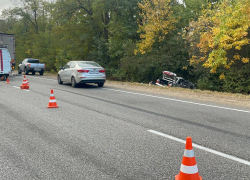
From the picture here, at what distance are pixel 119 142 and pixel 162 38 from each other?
21.0m

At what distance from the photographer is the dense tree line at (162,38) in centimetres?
1761

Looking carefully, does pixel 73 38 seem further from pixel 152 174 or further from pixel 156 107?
pixel 152 174

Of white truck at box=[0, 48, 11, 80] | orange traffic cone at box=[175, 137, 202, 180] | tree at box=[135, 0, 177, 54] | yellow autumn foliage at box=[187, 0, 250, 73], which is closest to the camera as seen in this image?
orange traffic cone at box=[175, 137, 202, 180]

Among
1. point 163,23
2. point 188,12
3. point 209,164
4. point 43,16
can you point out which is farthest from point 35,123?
point 43,16

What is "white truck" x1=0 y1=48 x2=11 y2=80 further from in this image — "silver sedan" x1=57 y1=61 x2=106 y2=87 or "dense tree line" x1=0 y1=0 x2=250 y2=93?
"dense tree line" x1=0 y1=0 x2=250 y2=93

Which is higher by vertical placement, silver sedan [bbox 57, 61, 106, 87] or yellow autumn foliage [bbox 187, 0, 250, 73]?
yellow autumn foliage [bbox 187, 0, 250, 73]

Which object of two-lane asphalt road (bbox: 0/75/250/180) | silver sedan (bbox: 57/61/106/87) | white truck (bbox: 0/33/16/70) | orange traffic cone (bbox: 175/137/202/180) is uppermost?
white truck (bbox: 0/33/16/70)

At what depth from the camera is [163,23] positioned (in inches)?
959

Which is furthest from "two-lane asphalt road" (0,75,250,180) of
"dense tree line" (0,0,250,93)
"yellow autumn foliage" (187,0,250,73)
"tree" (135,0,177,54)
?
"tree" (135,0,177,54)

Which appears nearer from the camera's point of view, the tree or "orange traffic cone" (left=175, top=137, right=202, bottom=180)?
"orange traffic cone" (left=175, top=137, right=202, bottom=180)

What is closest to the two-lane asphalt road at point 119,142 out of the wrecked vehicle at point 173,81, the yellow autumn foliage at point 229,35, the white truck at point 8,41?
the yellow autumn foliage at point 229,35

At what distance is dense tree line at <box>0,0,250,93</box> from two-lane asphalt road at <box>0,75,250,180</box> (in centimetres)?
1011

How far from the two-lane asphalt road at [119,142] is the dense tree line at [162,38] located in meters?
10.1

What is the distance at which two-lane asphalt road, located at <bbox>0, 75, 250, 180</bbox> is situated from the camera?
379cm
